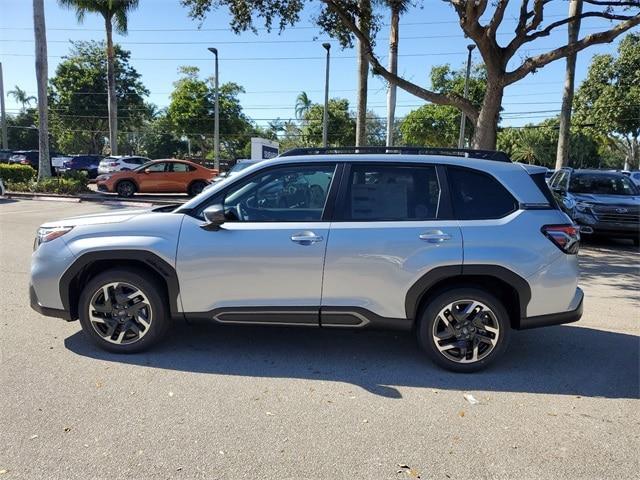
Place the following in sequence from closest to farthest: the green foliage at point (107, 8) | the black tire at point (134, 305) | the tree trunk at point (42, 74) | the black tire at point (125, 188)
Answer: the black tire at point (134, 305) < the tree trunk at point (42, 74) < the black tire at point (125, 188) < the green foliage at point (107, 8)

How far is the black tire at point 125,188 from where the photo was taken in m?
19.3

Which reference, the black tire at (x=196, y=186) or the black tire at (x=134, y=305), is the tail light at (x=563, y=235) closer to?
the black tire at (x=134, y=305)

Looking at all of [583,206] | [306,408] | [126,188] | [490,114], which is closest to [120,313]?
[306,408]

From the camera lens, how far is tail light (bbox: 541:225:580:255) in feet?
13.1

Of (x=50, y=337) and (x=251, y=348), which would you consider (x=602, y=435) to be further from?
(x=50, y=337)

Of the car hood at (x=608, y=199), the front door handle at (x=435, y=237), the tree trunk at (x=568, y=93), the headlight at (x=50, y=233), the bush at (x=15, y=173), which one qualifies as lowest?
the headlight at (x=50, y=233)

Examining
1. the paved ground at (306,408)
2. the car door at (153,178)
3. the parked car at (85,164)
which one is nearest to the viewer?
the paved ground at (306,408)

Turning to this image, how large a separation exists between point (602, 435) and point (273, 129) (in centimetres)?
7654

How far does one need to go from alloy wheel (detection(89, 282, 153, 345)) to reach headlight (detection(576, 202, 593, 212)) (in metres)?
10.5

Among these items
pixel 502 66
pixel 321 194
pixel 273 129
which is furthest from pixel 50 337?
pixel 273 129

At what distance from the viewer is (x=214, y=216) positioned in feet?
13.0

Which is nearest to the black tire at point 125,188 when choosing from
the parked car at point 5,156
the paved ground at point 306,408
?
the paved ground at point 306,408

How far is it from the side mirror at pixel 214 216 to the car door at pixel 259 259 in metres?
0.05

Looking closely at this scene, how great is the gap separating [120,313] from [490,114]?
9.83 metres
